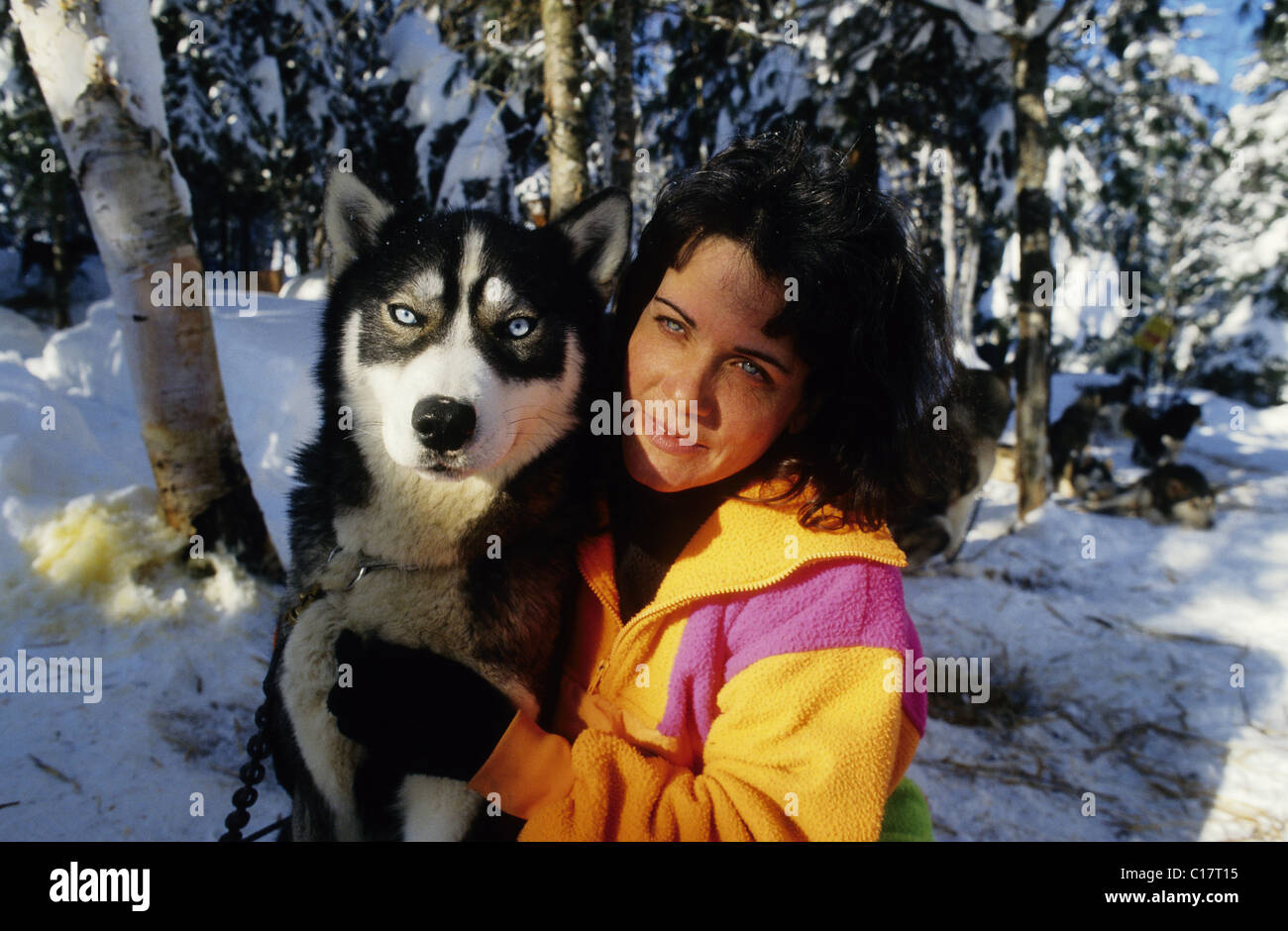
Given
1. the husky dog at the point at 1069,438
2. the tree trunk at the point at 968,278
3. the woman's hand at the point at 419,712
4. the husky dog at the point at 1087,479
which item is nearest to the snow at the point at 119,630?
the woman's hand at the point at 419,712

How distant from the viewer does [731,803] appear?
1.14m

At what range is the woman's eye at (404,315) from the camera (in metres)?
1.46

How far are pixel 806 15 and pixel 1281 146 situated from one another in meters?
12.1

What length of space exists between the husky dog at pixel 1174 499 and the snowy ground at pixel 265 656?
3.87 feet

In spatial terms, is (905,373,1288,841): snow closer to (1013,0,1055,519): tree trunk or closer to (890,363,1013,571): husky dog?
(890,363,1013,571): husky dog

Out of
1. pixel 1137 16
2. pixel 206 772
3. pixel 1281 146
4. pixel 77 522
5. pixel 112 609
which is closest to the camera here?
pixel 206 772

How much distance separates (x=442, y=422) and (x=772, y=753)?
2.62 feet

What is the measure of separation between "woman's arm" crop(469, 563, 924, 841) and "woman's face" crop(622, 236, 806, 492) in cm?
29

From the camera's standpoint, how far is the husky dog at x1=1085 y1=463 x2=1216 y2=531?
6.82 m

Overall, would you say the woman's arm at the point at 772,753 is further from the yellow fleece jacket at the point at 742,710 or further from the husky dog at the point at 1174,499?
the husky dog at the point at 1174,499

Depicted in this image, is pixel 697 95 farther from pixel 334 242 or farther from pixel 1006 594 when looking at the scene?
pixel 334 242

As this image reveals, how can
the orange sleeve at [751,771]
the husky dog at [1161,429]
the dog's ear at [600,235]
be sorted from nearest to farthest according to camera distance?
the orange sleeve at [751,771], the dog's ear at [600,235], the husky dog at [1161,429]

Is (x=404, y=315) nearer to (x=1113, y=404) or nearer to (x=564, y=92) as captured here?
A: (x=564, y=92)
